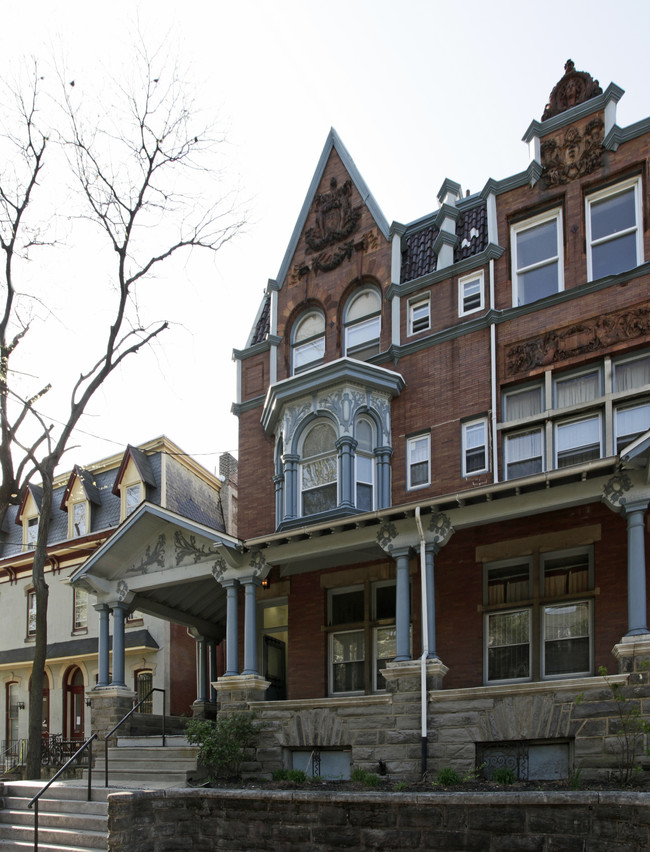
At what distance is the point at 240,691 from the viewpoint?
52.9ft

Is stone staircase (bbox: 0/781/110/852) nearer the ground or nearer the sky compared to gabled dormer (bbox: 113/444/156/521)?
nearer the ground

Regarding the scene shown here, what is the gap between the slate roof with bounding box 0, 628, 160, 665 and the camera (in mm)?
26219

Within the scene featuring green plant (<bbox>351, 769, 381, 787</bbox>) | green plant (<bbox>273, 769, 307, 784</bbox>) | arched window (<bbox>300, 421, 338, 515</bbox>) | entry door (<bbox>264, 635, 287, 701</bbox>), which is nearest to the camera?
green plant (<bbox>351, 769, 381, 787</bbox>)

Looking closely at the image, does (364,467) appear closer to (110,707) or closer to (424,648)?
(424,648)

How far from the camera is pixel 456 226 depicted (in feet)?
62.0

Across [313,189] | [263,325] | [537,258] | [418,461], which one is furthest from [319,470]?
[313,189]

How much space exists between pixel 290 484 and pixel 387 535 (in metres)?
3.72

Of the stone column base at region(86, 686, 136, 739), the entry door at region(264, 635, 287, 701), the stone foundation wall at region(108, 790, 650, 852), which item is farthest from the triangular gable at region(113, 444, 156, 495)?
the stone foundation wall at region(108, 790, 650, 852)

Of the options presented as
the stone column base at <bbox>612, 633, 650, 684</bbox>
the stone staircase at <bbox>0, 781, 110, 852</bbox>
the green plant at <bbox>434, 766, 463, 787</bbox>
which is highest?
the stone column base at <bbox>612, 633, 650, 684</bbox>

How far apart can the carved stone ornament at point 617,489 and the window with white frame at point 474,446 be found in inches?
149

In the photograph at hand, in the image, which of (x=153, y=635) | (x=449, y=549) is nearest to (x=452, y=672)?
(x=449, y=549)

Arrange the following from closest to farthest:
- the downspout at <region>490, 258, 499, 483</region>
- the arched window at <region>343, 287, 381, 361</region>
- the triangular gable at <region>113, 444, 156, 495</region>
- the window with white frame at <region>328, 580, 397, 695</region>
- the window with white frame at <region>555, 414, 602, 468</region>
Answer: the window with white frame at <region>555, 414, 602, 468</region> → the downspout at <region>490, 258, 499, 483</region> → the window with white frame at <region>328, 580, 397, 695</region> → the arched window at <region>343, 287, 381, 361</region> → the triangular gable at <region>113, 444, 156, 495</region>

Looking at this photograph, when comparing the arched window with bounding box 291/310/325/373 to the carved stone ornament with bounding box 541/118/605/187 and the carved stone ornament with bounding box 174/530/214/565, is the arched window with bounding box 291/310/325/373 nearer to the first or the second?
the carved stone ornament with bounding box 174/530/214/565

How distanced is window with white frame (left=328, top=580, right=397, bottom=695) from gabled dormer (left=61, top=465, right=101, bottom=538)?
14.3 metres
